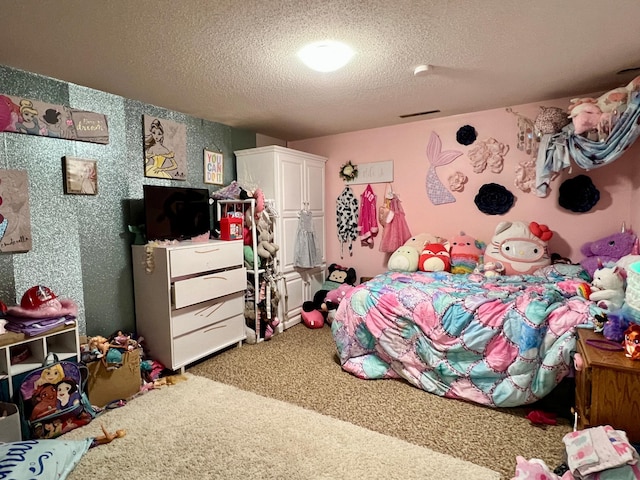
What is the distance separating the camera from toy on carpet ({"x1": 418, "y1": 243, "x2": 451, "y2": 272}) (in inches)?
134

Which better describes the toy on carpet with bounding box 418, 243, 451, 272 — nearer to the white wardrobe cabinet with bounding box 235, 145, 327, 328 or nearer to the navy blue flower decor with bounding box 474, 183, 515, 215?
the navy blue flower decor with bounding box 474, 183, 515, 215

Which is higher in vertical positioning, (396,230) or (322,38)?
(322,38)

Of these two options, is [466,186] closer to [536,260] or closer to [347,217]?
[536,260]

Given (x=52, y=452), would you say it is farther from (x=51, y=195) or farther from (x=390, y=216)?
(x=390, y=216)

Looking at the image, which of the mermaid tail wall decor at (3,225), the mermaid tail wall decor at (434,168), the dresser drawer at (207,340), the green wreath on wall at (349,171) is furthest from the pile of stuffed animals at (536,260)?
the mermaid tail wall decor at (3,225)

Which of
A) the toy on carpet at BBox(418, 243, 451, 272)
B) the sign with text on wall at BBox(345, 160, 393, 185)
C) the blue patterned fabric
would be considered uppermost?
the sign with text on wall at BBox(345, 160, 393, 185)

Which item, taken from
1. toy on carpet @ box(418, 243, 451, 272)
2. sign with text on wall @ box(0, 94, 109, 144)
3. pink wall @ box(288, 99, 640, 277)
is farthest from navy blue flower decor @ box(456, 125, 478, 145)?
sign with text on wall @ box(0, 94, 109, 144)

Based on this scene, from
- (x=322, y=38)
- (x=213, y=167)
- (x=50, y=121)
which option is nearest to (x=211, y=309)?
(x=213, y=167)

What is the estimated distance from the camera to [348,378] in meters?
2.73

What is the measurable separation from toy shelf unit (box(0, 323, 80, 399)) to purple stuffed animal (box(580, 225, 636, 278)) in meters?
3.78

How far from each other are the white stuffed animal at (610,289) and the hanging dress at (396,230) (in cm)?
211

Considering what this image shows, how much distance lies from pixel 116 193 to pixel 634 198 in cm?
420

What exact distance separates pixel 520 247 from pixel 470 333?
48.4 inches

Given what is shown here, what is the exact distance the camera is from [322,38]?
6.50 ft
